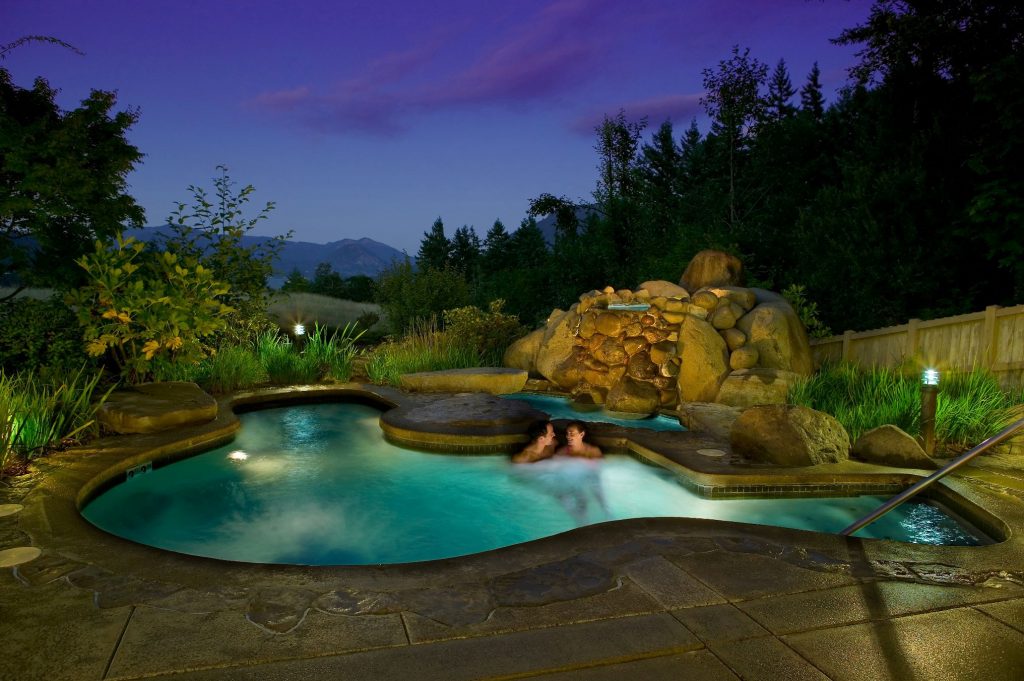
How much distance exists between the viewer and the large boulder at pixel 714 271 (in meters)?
Answer: 10.1

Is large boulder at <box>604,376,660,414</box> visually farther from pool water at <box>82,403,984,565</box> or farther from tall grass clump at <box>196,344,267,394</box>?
tall grass clump at <box>196,344,267,394</box>

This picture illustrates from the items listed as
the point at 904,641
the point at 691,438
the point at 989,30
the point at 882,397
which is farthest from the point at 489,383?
the point at 989,30

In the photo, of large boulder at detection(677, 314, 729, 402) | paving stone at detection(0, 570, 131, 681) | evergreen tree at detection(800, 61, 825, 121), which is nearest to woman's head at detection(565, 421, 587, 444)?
large boulder at detection(677, 314, 729, 402)

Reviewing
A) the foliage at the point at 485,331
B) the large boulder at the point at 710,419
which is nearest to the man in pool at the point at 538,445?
the large boulder at the point at 710,419

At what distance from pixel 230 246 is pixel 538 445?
20.7 ft

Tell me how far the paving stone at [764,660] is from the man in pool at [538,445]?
386 cm

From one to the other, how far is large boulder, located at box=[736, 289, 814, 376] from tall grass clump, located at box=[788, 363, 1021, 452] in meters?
1.19

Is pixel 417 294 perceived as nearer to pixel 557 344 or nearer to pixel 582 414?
pixel 557 344

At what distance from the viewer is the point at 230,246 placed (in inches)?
381

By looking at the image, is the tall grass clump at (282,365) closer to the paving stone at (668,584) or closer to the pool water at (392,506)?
the pool water at (392,506)

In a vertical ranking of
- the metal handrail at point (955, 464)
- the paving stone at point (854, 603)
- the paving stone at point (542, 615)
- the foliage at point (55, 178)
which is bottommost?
the paving stone at point (854, 603)

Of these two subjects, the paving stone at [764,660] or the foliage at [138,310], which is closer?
the paving stone at [764,660]

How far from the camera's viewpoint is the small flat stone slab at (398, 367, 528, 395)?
29.6 feet

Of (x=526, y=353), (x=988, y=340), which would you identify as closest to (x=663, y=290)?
(x=526, y=353)
